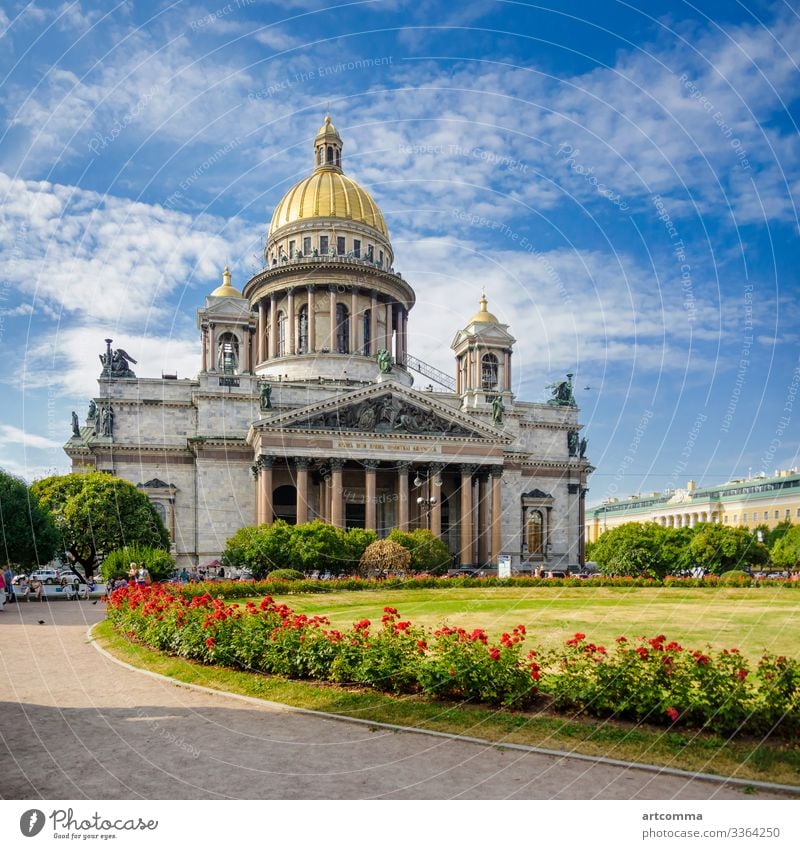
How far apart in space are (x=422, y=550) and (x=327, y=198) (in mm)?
39913

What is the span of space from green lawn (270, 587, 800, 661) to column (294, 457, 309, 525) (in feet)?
52.4

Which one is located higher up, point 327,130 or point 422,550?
point 327,130

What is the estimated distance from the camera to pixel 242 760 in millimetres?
10539

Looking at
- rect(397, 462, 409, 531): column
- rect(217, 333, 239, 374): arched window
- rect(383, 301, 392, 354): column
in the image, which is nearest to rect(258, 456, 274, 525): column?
rect(397, 462, 409, 531): column

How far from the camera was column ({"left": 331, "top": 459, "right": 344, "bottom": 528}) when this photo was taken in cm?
5477

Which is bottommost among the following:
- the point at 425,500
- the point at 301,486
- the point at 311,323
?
the point at 425,500

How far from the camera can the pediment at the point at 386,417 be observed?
55.6 metres

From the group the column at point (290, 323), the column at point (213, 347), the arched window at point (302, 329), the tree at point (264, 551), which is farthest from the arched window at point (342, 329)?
the tree at point (264, 551)

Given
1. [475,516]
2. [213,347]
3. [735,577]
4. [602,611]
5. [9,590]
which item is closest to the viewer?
[602,611]

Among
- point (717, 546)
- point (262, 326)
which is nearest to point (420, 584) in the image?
point (717, 546)

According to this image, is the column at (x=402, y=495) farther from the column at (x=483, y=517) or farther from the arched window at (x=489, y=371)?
the arched window at (x=489, y=371)

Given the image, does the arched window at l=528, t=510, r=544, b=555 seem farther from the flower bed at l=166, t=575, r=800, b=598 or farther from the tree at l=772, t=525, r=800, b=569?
the flower bed at l=166, t=575, r=800, b=598

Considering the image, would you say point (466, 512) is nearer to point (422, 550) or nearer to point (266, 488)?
point (422, 550)
